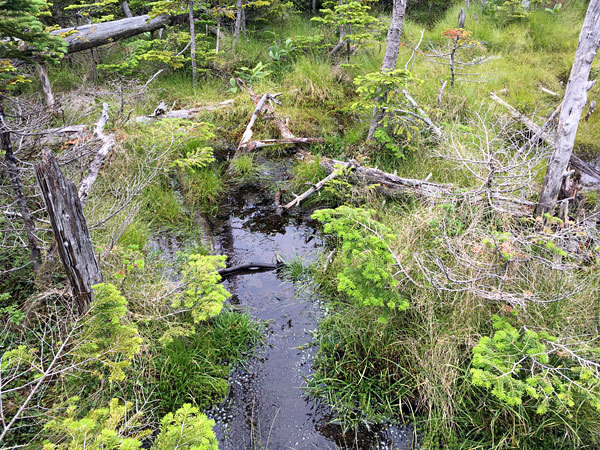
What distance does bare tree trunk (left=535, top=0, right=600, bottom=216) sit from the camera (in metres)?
3.52

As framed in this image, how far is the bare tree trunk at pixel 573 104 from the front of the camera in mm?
3516

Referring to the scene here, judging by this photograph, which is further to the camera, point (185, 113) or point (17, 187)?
point (185, 113)

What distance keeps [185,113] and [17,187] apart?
15.9ft

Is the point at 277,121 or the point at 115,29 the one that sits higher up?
the point at 115,29

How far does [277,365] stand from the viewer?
146 inches

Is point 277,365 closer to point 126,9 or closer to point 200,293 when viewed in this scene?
point 200,293

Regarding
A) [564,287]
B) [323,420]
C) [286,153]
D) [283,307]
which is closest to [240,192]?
[286,153]

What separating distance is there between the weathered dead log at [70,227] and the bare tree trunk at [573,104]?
4614mm

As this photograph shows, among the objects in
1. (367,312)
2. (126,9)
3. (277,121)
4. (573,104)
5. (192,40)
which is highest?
(126,9)

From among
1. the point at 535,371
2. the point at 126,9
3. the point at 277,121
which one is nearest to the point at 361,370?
the point at 535,371

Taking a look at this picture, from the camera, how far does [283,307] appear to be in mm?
4406

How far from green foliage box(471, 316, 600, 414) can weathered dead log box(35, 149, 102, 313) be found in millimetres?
3056

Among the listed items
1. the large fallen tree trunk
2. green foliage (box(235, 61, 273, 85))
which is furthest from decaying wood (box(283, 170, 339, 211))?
the large fallen tree trunk

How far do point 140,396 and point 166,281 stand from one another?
1.24m
